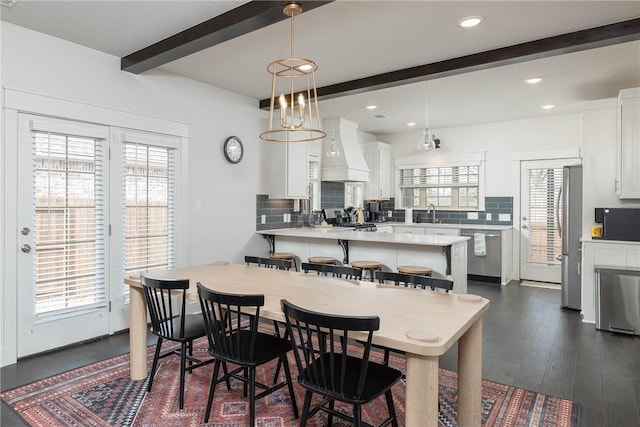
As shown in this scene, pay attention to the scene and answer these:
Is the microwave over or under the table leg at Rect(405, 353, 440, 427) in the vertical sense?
over

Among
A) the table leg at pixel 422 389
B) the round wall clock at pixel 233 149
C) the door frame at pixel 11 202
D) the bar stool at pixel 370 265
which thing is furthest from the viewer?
the round wall clock at pixel 233 149

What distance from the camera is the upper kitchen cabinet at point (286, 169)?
5.17 metres

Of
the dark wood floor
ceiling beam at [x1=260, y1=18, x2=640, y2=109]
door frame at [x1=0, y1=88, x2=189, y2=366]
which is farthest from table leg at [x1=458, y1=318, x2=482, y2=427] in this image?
door frame at [x1=0, y1=88, x2=189, y2=366]

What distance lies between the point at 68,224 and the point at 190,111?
1.73 meters

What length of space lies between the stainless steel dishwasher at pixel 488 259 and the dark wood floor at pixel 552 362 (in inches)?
62.2

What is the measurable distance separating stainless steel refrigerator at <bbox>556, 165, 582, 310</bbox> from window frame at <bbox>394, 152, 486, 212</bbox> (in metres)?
1.94

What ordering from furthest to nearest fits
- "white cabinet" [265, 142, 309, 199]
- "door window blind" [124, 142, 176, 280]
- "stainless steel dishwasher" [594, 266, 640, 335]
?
"white cabinet" [265, 142, 309, 199], "door window blind" [124, 142, 176, 280], "stainless steel dishwasher" [594, 266, 640, 335]

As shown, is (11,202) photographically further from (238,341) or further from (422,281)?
(422,281)

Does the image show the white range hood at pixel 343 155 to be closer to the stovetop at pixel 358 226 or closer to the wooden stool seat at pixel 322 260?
the stovetop at pixel 358 226

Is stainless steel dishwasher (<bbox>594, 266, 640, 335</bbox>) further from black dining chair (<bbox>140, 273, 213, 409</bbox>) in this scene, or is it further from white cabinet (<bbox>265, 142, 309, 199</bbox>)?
black dining chair (<bbox>140, 273, 213, 409</bbox>)

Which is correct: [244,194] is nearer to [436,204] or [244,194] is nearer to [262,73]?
[262,73]

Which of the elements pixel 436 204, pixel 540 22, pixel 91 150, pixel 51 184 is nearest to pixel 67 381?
pixel 51 184

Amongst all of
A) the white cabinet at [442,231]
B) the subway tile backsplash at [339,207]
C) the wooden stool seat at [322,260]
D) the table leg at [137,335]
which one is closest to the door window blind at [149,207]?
the table leg at [137,335]

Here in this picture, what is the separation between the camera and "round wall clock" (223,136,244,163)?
473 centimetres
